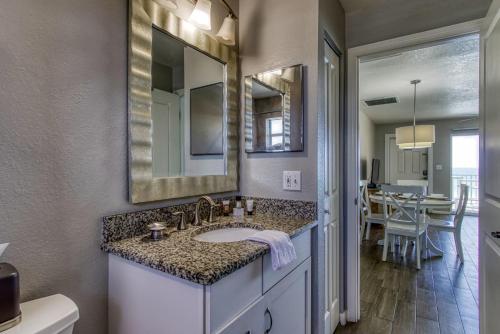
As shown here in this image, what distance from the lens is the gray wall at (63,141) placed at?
2.67 feet

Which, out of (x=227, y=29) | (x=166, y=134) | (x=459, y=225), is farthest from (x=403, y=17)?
(x=459, y=225)

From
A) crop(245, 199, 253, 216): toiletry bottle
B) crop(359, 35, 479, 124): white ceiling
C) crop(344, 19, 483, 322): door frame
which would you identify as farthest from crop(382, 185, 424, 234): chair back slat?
crop(245, 199, 253, 216): toiletry bottle

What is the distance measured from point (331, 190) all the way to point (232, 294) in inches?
46.4

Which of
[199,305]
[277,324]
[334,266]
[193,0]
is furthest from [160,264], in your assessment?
[334,266]

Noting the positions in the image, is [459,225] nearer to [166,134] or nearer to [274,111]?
[274,111]

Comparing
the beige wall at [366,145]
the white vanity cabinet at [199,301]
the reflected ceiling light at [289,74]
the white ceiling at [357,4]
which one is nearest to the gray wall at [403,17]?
the white ceiling at [357,4]

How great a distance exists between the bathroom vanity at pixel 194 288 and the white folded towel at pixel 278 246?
31 millimetres

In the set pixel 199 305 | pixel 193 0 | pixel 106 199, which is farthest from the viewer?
pixel 193 0

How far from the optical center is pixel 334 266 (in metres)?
1.87

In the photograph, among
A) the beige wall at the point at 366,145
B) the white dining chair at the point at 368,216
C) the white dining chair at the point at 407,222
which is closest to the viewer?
the white dining chair at the point at 407,222

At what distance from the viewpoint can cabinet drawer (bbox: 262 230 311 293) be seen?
103 centimetres

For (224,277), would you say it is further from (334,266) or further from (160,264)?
(334,266)

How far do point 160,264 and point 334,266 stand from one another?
1.43 metres

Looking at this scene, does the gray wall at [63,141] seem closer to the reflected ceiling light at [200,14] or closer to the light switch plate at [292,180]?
the reflected ceiling light at [200,14]
